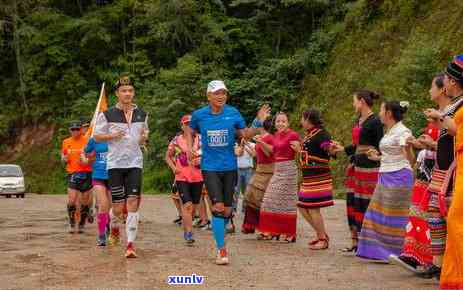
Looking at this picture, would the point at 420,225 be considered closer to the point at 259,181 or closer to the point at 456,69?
the point at 456,69

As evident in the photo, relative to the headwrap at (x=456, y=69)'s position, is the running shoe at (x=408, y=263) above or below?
below

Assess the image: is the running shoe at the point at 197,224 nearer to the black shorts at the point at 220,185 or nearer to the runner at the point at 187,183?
the runner at the point at 187,183

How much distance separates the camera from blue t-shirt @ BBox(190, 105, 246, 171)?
31.7ft

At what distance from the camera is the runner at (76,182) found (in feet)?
43.1

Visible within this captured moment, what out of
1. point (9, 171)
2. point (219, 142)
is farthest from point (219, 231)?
point (9, 171)

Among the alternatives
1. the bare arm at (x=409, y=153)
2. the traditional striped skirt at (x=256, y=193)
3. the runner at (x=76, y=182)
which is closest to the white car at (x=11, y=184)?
the runner at (x=76, y=182)

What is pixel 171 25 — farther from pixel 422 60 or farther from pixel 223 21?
pixel 422 60

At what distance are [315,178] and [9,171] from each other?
2456 cm

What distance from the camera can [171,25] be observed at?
1558 inches

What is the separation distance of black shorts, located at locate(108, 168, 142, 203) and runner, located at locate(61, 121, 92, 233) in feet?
10.4

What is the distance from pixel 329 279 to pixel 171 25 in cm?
3256

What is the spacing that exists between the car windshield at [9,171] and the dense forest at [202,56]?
5.41 metres

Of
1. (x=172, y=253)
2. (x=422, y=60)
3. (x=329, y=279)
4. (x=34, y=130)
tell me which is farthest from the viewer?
(x=34, y=130)

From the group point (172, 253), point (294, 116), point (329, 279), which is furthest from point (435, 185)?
point (294, 116)
